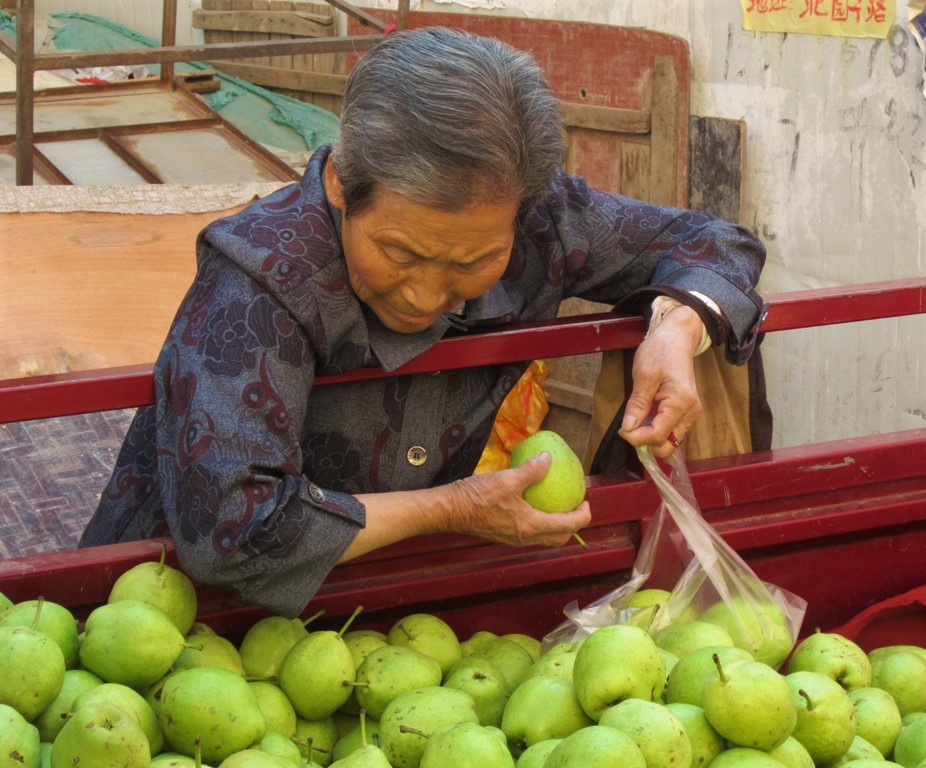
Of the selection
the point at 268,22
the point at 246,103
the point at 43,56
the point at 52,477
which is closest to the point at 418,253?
the point at 52,477

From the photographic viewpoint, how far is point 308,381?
1.97 metres

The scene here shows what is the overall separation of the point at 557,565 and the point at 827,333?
2.58 m

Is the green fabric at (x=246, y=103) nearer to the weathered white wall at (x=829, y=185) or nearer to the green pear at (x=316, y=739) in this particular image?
the weathered white wall at (x=829, y=185)

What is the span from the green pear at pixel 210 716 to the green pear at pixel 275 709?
12cm

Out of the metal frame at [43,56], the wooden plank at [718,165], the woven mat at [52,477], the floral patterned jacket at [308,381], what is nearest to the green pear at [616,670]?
the floral patterned jacket at [308,381]

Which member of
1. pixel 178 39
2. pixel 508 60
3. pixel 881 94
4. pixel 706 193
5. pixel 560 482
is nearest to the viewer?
pixel 508 60

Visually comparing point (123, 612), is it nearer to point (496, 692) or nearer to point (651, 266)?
point (496, 692)

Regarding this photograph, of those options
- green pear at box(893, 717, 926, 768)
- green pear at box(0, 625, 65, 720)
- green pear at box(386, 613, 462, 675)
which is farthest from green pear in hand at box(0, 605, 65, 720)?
green pear at box(893, 717, 926, 768)

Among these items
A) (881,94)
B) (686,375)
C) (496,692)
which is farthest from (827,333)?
(496,692)

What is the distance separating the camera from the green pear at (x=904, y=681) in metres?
2.14

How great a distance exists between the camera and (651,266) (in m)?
2.53

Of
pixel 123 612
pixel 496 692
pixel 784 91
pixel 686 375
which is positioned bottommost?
pixel 496 692

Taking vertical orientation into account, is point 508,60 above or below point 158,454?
above

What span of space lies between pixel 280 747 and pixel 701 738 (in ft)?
2.11
